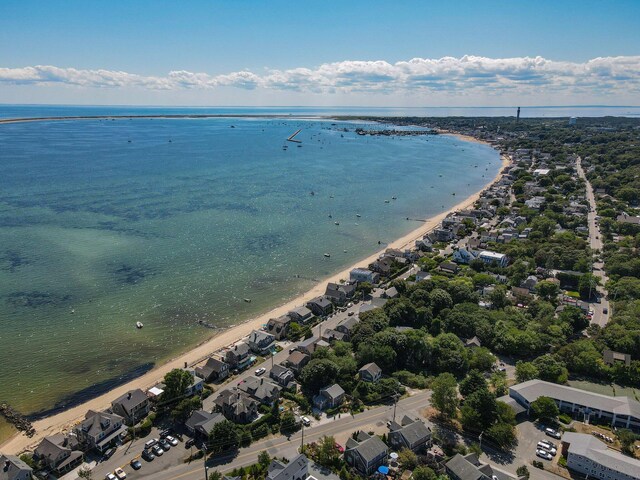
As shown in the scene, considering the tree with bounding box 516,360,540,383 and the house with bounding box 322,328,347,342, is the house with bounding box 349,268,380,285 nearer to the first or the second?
the house with bounding box 322,328,347,342

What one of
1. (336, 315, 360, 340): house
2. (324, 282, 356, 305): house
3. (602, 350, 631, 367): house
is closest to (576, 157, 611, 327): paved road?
(602, 350, 631, 367): house

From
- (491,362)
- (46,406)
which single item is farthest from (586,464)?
(46,406)

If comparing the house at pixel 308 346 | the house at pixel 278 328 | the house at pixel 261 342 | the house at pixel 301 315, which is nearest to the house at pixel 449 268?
the house at pixel 301 315

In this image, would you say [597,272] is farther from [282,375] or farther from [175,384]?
[175,384]

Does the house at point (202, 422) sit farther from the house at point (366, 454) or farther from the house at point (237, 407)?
the house at point (366, 454)

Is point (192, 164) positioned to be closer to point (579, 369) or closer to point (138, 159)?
point (138, 159)
